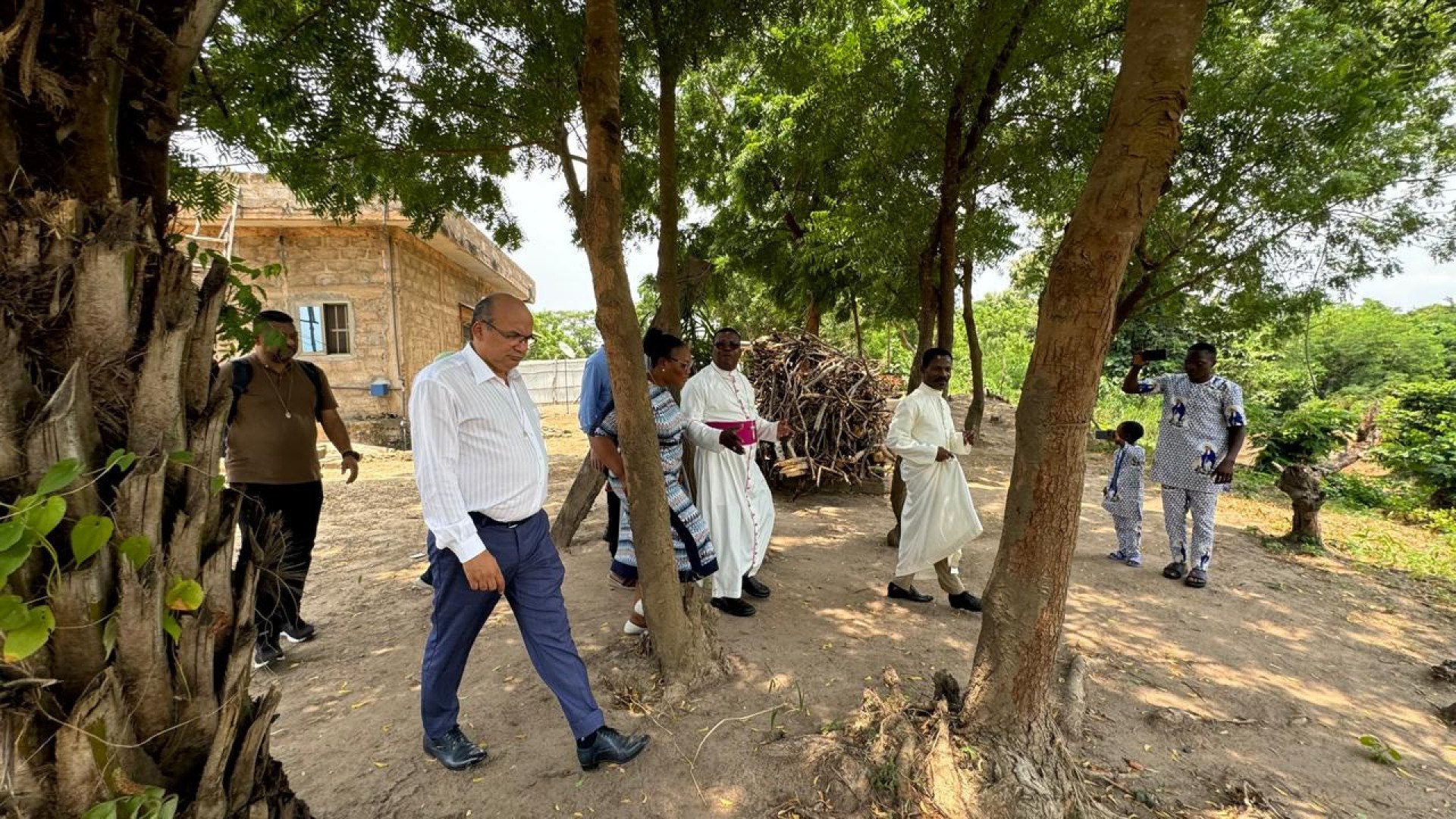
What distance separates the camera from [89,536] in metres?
1.10

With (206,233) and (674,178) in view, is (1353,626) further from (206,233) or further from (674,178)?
(206,233)

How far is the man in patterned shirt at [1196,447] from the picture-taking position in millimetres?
4824

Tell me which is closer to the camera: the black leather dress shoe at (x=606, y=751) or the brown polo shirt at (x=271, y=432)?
the black leather dress shoe at (x=606, y=751)

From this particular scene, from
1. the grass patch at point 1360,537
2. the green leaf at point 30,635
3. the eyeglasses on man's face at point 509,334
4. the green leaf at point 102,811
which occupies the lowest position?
the grass patch at point 1360,537

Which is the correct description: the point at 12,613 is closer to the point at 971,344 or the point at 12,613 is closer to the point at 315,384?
the point at 315,384

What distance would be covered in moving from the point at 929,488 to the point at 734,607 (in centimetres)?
155

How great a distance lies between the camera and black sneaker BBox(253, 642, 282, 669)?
10.6ft

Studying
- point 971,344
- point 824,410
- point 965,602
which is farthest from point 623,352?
point 971,344

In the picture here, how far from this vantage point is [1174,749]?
2623 mm

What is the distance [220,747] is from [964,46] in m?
5.73

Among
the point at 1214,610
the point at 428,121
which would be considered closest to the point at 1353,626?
the point at 1214,610

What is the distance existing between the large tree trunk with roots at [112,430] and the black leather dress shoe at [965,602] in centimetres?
380

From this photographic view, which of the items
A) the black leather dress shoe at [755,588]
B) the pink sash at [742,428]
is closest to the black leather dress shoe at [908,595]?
the black leather dress shoe at [755,588]

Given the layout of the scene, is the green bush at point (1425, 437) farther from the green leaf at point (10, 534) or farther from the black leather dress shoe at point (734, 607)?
the green leaf at point (10, 534)
